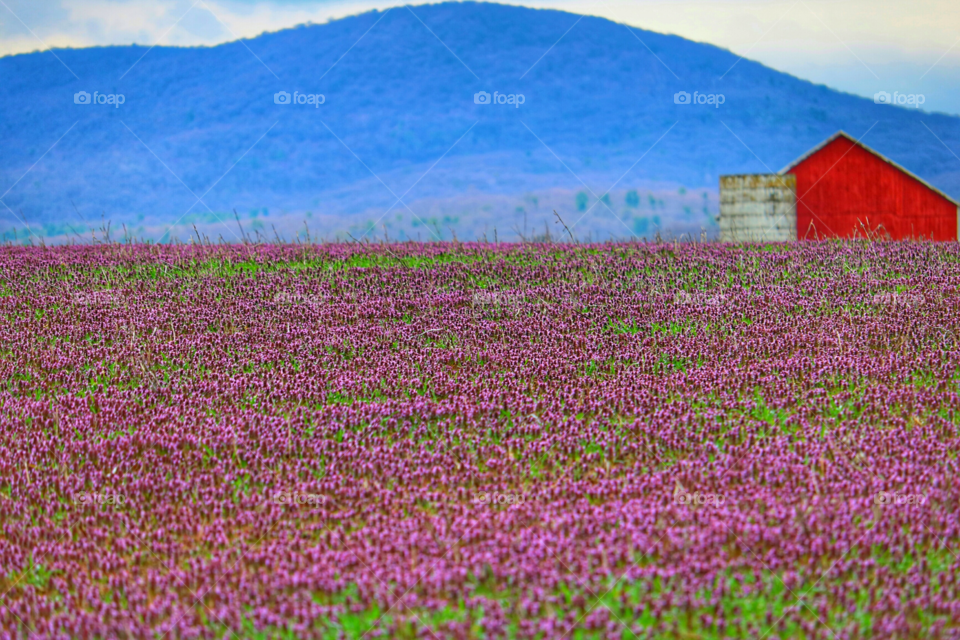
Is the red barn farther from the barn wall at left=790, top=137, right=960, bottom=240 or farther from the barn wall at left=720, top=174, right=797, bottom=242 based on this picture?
the barn wall at left=720, top=174, right=797, bottom=242

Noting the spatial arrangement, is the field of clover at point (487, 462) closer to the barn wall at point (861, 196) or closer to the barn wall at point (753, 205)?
the barn wall at point (753, 205)

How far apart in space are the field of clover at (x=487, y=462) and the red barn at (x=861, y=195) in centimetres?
1743

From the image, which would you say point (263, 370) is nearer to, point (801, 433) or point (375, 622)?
point (375, 622)

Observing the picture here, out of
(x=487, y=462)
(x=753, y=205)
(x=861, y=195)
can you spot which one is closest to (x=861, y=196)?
(x=861, y=195)

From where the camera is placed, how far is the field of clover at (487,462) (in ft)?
11.4

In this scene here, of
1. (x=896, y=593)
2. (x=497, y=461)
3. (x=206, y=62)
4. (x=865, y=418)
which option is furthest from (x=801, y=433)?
(x=206, y=62)

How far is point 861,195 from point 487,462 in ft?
80.8

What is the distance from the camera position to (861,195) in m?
25.2

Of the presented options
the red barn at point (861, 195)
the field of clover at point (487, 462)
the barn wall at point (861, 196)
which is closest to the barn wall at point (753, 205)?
the red barn at point (861, 195)

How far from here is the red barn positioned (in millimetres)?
24859

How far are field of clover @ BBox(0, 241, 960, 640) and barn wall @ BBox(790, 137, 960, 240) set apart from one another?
17.4 meters

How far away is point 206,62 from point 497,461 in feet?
389

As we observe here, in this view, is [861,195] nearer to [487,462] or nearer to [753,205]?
[753,205]

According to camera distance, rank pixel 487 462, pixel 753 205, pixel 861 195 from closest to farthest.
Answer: pixel 487 462 < pixel 753 205 < pixel 861 195
